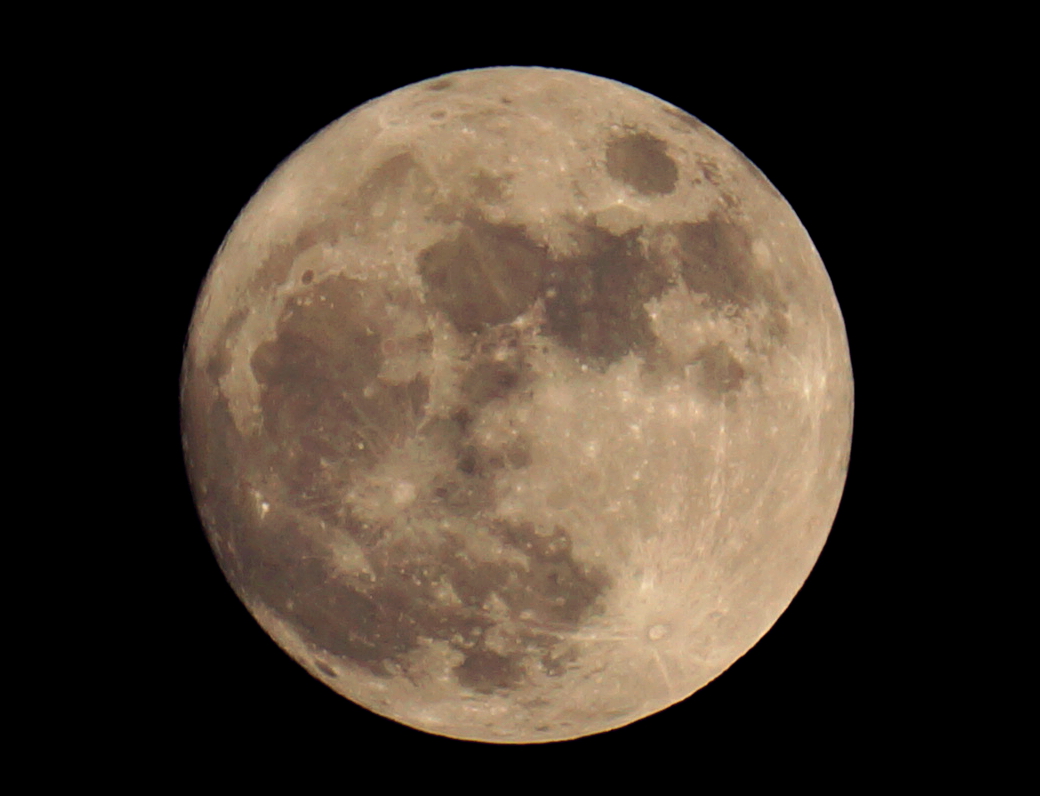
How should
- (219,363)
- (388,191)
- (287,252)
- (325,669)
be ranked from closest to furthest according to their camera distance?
(388,191) < (287,252) < (219,363) < (325,669)

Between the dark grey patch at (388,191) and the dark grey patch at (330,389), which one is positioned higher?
the dark grey patch at (388,191)

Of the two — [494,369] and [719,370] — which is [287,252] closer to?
[494,369]

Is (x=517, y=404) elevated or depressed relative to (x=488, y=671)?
elevated

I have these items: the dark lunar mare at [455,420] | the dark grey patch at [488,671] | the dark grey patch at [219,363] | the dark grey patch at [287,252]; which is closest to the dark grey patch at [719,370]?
the dark lunar mare at [455,420]

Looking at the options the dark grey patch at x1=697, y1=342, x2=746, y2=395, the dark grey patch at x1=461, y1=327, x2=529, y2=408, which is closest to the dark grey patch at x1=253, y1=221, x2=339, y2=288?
the dark grey patch at x1=461, y1=327, x2=529, y2=408

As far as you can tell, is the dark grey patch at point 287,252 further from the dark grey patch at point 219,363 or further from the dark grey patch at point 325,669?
the dark grey patch at point 325,669

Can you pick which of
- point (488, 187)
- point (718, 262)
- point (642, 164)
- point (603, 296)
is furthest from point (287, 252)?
point (718, 262)

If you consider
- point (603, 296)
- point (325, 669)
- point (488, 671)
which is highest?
point (603, 296)
